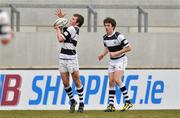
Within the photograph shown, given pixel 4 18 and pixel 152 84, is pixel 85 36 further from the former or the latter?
pixel 4 18

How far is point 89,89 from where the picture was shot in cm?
1311

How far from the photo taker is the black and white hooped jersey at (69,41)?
37.9ft

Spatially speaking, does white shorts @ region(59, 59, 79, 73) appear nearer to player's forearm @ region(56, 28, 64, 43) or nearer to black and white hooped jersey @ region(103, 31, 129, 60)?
player's forearm @ region(56, 28, 64, 43)

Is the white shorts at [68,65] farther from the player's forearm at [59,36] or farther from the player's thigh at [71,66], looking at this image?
the player's forearm at [59,36]

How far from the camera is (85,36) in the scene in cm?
1766

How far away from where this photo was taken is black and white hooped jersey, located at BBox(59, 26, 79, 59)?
11555mm

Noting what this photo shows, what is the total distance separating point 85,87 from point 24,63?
14.9 feet

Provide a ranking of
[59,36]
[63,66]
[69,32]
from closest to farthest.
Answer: [59,36] → [69,32] → [63,66]

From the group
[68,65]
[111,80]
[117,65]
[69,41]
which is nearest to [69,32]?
[69,41]

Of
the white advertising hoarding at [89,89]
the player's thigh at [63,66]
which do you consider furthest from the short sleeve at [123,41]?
the white advertising hoarding at [89,89]

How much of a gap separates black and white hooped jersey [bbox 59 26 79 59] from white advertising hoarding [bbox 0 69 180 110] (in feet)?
4.35

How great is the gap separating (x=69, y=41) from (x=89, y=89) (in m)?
1.74

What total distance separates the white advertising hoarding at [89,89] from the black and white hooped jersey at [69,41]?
133 centimetres

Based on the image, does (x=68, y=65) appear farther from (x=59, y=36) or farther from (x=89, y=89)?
(x=89, y=89)
